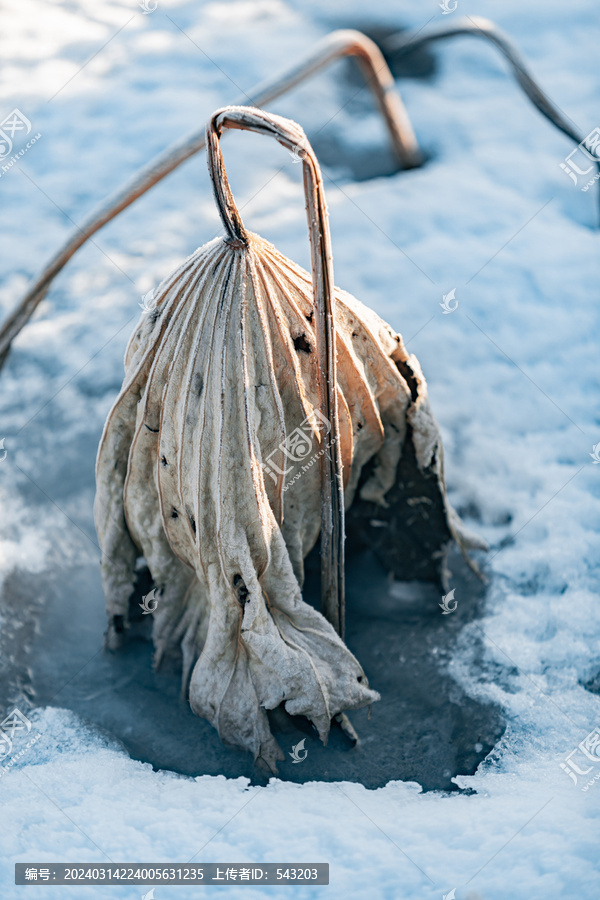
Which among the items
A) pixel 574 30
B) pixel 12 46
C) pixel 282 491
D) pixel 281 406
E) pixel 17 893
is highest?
pixel 574 30

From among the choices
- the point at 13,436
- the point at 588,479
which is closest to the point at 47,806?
the point at 13,436

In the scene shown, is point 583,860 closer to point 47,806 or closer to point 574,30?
point 47,806
